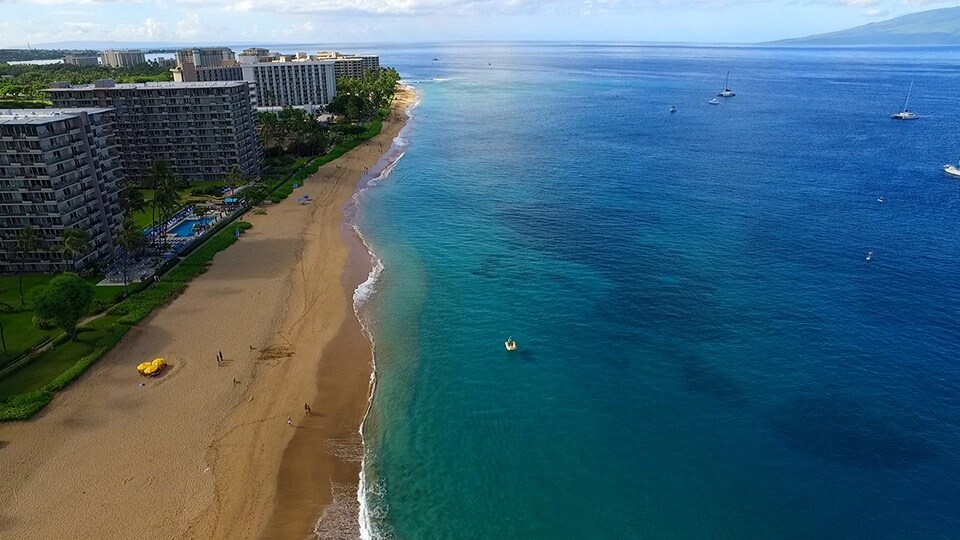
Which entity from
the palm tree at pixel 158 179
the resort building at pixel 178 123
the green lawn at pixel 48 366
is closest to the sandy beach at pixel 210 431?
the green lawn at pixel 48 366

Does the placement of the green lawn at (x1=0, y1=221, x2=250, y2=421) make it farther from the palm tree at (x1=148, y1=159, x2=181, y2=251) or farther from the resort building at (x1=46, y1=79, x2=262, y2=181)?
the resort building at (x1=46, y1=79, x2=262, y2=181)

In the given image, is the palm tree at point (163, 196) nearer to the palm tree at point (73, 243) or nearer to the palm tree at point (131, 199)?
the palm tree at point (131, 199)

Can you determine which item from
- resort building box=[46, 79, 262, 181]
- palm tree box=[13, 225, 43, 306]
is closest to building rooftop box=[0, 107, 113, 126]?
palm tree box=[13, 225, 43, 306]

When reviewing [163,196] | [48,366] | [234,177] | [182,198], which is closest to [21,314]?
[48,366]

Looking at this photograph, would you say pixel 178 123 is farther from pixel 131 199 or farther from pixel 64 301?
pixel 64 301

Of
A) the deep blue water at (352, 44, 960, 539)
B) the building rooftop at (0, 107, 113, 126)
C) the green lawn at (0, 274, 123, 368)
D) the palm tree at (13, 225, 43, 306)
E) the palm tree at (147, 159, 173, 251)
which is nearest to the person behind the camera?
the deep blue water at (352, 44, 960, 539)

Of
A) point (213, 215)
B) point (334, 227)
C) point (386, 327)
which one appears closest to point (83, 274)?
point (213, 215)
